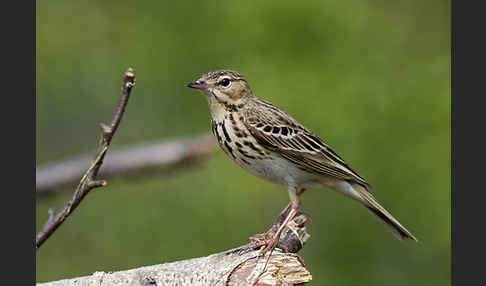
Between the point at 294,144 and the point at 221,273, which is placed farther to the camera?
the point at 294,144

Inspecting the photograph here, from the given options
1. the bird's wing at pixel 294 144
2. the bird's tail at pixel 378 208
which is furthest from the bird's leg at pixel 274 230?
the bird's tail at pixel 378 208

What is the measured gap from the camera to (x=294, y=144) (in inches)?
202

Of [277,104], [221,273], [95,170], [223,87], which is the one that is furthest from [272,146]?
[277,104]

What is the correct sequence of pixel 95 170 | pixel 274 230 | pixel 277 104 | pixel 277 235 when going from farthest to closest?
pixel 277 104 → pixel 274 230 → pixel 277 235 → pixel 95 170

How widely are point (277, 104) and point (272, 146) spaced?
2050 mm

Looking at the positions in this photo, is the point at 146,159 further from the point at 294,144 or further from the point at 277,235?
the point at 277,235

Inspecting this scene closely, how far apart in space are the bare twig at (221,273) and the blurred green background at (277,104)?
9.78 feet

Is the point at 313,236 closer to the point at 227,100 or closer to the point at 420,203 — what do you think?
the point at 420,203

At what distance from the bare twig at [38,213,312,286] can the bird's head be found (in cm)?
154

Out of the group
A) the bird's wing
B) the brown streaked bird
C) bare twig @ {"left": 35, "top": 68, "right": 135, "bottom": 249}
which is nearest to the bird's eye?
the brown streaked bird

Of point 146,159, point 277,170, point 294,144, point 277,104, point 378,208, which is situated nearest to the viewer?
point 277,170

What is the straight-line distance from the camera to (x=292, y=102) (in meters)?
7.00

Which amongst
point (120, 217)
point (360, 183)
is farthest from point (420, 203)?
point (120, 217)

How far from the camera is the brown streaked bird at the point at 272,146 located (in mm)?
4977
